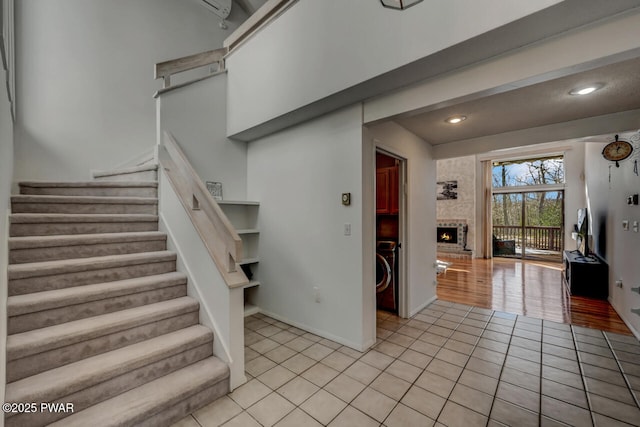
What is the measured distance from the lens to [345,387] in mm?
2012

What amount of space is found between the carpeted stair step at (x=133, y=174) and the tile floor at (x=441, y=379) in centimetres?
206

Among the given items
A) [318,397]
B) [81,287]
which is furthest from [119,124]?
[318,397]

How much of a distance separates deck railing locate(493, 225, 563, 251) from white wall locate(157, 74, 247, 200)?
24.8ft

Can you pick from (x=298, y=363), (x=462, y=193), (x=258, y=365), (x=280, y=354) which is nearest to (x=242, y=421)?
(x=258, y=365)

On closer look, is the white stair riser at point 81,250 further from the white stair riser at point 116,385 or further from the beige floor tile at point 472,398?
the beige floor tile at point 472,398

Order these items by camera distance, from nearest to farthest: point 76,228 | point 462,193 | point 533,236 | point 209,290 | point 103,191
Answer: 1. point 209,290
2. point 76,228
3. point 103,191
4. point 533,236
5. point 462,193

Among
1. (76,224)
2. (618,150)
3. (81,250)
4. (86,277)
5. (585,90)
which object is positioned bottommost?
(86,277)

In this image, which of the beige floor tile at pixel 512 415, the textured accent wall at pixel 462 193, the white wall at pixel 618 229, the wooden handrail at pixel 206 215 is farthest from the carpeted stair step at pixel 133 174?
the textured accent wall at pixel 462 193

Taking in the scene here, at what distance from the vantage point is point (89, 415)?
4.78 ft

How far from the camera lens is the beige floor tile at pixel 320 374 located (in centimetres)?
208

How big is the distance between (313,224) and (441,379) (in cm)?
175

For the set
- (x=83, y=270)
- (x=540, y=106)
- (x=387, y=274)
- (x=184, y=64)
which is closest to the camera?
(x=83, y=270)

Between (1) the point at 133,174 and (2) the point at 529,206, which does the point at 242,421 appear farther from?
(2) the point at 529,206

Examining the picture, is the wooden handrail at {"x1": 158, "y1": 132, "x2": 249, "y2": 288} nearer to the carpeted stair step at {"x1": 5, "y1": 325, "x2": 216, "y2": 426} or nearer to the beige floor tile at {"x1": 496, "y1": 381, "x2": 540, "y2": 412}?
the carpeted stair step at {"x1": 5, "y1": 325, "x2": 216, "y2": 426}
